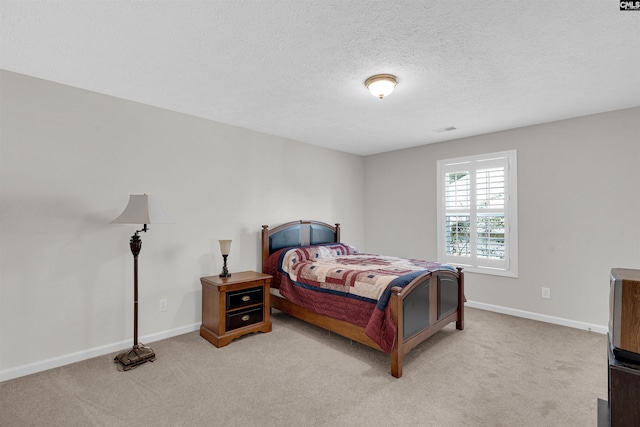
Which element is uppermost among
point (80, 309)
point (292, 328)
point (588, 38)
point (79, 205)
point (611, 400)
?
point (588, 38)

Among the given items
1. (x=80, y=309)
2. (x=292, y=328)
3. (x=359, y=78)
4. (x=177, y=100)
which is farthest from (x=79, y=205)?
(x=359, y=78)

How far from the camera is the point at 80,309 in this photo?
2738mm

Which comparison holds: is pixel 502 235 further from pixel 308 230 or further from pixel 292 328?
pixel 292 328

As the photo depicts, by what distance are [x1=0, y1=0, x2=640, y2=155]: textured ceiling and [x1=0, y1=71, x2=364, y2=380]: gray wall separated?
29 cm

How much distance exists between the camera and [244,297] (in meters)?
3.23

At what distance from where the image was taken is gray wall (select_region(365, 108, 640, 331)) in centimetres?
328

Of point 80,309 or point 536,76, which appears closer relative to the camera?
point 536,76

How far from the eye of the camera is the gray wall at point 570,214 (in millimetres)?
3275

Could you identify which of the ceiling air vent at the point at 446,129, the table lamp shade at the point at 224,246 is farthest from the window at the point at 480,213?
the table lamp shade at the point at 224,246

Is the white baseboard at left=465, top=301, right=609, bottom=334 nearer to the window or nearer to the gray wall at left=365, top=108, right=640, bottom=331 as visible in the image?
the gray wall at left=365, top=108, right=640, bottom=331

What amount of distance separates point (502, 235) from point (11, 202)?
5264mm

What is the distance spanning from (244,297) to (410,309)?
170 cm

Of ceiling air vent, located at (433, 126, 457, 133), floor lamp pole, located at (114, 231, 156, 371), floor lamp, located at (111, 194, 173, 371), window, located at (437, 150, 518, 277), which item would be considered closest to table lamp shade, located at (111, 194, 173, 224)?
floor lamp, located at (111, 194, 173, 371)

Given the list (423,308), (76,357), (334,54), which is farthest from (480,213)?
(76,357)
